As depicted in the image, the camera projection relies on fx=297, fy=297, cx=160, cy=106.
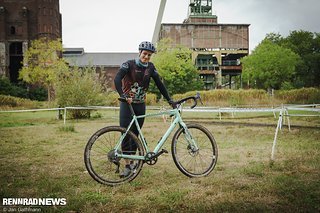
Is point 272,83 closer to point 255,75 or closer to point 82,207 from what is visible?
point 255,75

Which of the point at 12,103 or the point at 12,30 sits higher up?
the point at 12,30

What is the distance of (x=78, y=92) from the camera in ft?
64.1

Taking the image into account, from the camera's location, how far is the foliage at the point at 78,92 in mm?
19531

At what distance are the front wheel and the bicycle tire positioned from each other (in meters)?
0.65

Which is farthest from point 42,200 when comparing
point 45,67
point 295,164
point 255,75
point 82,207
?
point 255,75

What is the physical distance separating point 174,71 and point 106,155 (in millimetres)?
39736

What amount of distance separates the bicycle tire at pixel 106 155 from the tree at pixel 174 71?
37293 mm

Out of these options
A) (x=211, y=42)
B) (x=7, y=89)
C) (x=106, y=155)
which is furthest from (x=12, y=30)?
(x=106, y=155)

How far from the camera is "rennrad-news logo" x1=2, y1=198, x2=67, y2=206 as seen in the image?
3.76m

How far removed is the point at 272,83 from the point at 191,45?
17.2 metres

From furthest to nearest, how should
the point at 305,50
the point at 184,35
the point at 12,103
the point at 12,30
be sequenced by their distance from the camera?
1. the point at 305,50
2. the point at 184,35
3. the point at 12,30
4. the point at 12,103

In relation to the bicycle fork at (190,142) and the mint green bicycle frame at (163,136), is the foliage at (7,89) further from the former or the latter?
the bicycle fork at (190,142)

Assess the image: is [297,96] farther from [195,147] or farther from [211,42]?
[211,42]

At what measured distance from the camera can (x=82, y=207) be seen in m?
3.67
